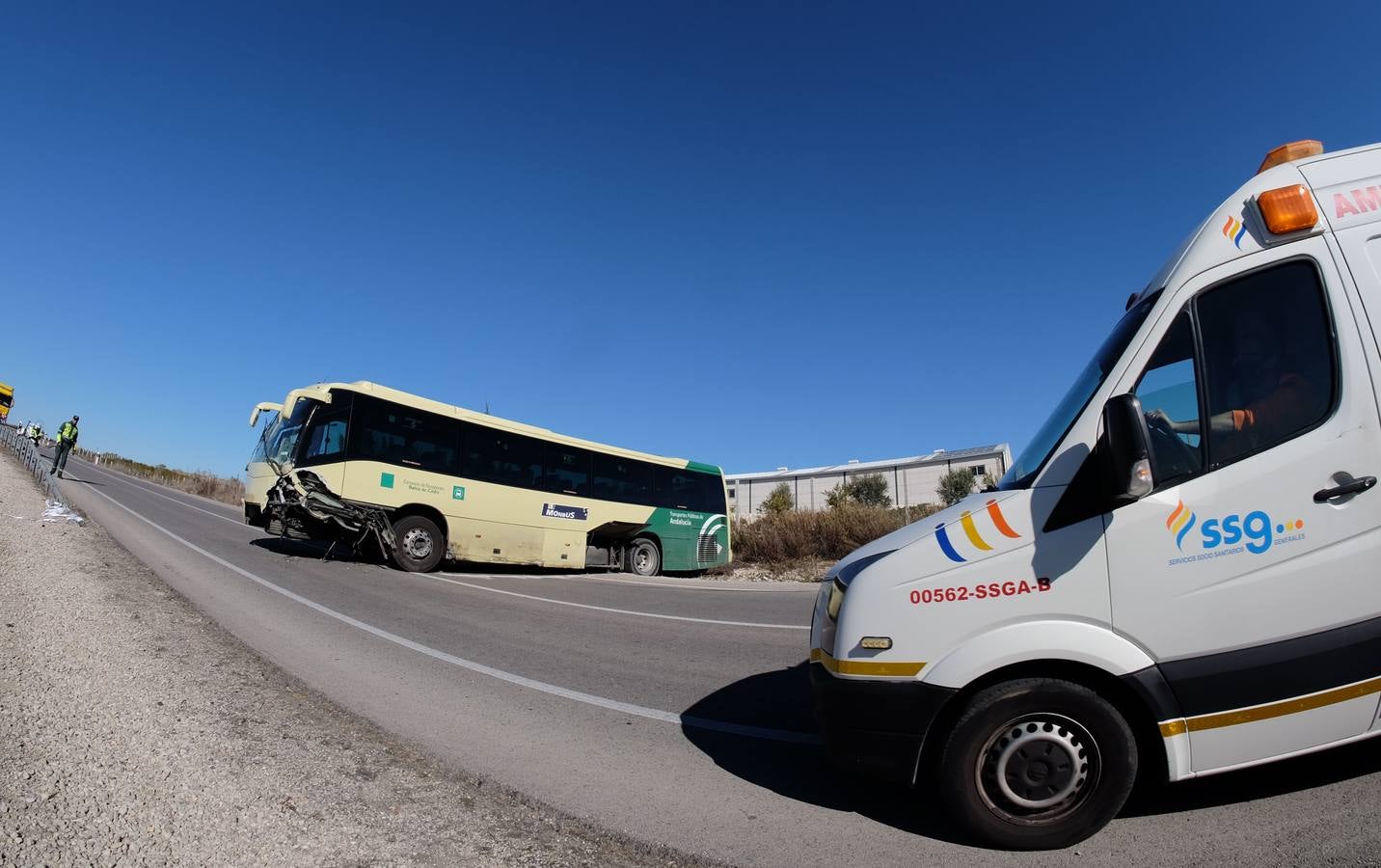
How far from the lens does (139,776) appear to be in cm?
326

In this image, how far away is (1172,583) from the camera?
9.16 feet

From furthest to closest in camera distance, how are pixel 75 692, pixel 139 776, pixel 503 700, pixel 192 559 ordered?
pixel 192 559
pixel 503 700
pixel 75 692
pixel 139 776

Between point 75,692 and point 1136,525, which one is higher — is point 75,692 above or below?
below

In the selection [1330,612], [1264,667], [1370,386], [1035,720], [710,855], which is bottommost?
[710,855]

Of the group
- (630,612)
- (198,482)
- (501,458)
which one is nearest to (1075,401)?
(630,612)

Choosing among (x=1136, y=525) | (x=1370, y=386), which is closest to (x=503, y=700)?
(x=1136, y=525)

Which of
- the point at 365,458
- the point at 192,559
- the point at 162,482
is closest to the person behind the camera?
the point at 192,559

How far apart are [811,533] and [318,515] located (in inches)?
477

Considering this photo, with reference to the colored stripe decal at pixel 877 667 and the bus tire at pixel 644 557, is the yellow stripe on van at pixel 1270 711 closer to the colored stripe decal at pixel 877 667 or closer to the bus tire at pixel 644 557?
the colored stripe decal at pixel 877 667

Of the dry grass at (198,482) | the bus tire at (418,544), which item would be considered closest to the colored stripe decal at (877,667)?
the bus tire at (418,544)

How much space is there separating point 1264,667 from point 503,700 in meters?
4.44

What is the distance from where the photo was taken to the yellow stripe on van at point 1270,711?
2.77m

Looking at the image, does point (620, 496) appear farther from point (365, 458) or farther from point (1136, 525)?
point (1136, 525)

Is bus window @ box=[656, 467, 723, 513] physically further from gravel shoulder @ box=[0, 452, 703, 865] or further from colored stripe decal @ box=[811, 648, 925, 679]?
colored stripe decal @ box=[811, 648, 925, 679]
